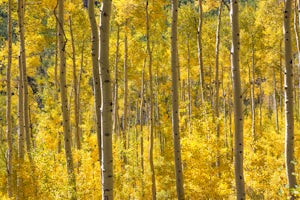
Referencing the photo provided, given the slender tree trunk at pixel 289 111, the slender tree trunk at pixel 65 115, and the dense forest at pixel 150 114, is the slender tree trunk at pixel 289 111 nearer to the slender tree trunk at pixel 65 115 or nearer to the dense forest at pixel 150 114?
the dense forest at pixel 150 114

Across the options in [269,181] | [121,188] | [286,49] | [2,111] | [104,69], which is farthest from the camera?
[2,111]

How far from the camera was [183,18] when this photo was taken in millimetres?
16438

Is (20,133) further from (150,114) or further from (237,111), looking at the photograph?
(237,111)

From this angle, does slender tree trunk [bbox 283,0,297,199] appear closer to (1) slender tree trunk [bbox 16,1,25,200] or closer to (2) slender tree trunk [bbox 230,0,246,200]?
(2) slender tree trunk [bbox 230,0,246,200]

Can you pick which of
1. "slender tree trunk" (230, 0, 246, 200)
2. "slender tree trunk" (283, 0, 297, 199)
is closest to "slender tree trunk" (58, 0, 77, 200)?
"slender tree trunk" (230, 0, 246, 200)

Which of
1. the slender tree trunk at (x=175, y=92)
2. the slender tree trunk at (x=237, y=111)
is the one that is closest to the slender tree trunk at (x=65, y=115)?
the slender tree trunk at (x=175, y=92)

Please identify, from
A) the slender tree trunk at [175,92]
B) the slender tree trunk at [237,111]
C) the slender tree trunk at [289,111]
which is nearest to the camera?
the slender tree trunk at [237,111]

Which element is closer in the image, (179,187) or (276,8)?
(179,187)

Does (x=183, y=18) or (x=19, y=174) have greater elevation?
(x=183, y=18)

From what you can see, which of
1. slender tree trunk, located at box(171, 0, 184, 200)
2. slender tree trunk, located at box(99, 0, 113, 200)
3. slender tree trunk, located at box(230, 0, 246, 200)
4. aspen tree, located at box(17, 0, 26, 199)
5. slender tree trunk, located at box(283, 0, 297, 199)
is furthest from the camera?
aspen tree, located at box(17, 0, 26, 199)

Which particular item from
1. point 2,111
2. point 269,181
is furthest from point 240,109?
point 2,111

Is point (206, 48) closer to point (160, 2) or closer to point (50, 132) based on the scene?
point (160, 2)

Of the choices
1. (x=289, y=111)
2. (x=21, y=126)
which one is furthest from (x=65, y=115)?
(x=289, y=111)

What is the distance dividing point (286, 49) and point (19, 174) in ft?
26.8
